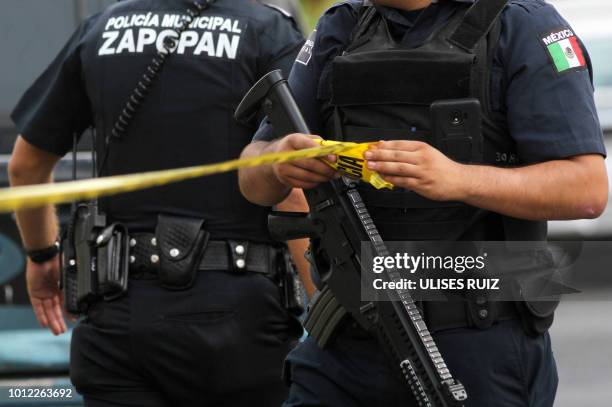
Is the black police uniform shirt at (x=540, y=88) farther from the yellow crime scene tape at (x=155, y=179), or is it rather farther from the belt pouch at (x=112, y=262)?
the belt pouch at (x=112, y=262)

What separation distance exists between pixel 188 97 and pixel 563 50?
1191 mm

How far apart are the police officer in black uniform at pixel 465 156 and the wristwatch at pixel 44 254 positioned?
1180 millimetres

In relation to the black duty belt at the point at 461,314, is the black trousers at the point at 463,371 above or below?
below

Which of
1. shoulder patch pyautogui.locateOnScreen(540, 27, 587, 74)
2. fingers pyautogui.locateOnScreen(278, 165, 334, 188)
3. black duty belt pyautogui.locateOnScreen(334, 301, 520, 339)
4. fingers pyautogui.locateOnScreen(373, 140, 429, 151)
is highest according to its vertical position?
shoulder patch pyautogui.locateOnScreen(540, 27, 587, 74)

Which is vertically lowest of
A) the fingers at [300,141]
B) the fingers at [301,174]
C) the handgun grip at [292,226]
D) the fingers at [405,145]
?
the handgun grip at [292,226]

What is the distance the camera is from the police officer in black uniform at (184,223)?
11.5 feet

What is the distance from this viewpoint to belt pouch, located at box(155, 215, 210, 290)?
3473mm

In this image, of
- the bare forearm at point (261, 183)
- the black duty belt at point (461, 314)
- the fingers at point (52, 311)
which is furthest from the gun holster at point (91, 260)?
the black duty belt at point (461, 314)

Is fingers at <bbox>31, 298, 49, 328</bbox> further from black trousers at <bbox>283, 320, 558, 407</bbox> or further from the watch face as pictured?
black trousers at <bbox>283, 320, 558, 407</bbox>

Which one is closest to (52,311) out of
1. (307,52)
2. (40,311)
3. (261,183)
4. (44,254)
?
(40,311)

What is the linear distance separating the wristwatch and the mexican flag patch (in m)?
1.81

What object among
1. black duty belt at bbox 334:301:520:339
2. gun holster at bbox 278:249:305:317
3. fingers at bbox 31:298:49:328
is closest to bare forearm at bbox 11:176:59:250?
fingers at bbox 31:298:49:328

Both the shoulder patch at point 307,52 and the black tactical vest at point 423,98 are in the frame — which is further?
the shoulder patch at point 307,52

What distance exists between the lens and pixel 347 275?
2857 mm
